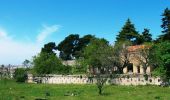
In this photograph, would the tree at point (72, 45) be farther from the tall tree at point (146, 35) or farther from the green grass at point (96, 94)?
the green grass at point (96, 94)

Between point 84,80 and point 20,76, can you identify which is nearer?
point 84,80

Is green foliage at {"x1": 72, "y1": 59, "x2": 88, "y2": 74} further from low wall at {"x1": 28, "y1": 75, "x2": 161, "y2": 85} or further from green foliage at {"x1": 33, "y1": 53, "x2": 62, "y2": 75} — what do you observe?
low wall at {"x1": 28, "y1": 75, "x2": 161, "y2": 85}

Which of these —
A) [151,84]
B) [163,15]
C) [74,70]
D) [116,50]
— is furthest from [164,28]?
[151,84]

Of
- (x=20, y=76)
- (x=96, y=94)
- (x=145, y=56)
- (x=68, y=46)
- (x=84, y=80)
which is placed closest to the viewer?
(x=96, y=94)

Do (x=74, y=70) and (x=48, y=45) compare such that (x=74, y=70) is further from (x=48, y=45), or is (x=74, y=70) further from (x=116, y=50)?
(x=48, y=45)

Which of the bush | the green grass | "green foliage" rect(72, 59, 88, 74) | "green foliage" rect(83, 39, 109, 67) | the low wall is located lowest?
the green grass

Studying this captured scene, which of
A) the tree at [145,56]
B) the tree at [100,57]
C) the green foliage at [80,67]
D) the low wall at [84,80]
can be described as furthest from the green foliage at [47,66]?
the tree at [145,56]

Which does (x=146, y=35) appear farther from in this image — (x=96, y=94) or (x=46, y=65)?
(x=96, y=94)

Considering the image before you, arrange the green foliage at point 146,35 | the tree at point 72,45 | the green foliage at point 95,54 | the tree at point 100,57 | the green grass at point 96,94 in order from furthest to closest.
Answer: the tree at point 72,45
the green foliage at point 146,35
the green foliage at point 95,54
the tree at point 100,57
the green grass at point 96,94

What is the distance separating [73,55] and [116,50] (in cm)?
4968

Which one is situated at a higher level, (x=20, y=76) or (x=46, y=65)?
(x=46, y=65)

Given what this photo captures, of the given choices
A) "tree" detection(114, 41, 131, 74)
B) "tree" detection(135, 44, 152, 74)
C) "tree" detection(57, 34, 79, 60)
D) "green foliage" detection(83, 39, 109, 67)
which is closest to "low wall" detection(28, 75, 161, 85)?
"green foliage" detection(83, 39, 109, 67)

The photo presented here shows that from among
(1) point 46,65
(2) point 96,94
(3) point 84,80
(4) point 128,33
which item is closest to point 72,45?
(4) point 128,33

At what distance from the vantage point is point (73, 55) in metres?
119
